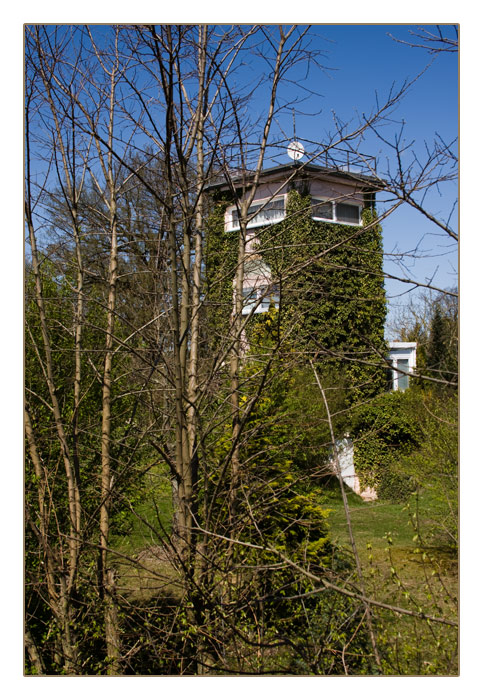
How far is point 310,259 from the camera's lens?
2203mm

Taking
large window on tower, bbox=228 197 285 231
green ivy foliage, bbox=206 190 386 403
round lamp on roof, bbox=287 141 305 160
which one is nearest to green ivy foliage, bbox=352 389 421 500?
green ivy foliage, bbox=206 190 386 403

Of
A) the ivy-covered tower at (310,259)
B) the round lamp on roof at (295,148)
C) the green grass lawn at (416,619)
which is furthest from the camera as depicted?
the round lamp on roof at (295,148)

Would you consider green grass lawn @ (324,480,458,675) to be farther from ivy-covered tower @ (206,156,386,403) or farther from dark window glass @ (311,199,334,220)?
dark window glass @ (311,199,334,220)

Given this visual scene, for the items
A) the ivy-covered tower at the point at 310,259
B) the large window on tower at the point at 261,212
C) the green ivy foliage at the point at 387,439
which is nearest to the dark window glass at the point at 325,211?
the ivy-covered tower at the point at 310,259

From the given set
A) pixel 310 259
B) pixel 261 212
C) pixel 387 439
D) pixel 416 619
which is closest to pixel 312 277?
pixel 310 259

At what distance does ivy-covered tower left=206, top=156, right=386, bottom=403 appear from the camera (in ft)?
7.10

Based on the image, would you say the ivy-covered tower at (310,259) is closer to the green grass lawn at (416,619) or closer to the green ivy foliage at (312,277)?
the green ivy foliage at (312,277)

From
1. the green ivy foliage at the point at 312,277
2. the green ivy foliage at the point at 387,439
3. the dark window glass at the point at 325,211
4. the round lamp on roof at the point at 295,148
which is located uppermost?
the round lamp on roof at the point at 295,148

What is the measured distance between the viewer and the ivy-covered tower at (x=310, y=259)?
2164mm

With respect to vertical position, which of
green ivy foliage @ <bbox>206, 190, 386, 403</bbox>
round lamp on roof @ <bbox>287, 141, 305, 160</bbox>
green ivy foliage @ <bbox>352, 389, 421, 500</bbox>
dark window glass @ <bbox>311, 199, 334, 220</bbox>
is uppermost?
round lamp on roof @ <bbox>287, 141, 305, 160</bbox>

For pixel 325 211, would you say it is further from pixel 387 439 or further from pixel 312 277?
pixel 387 439
